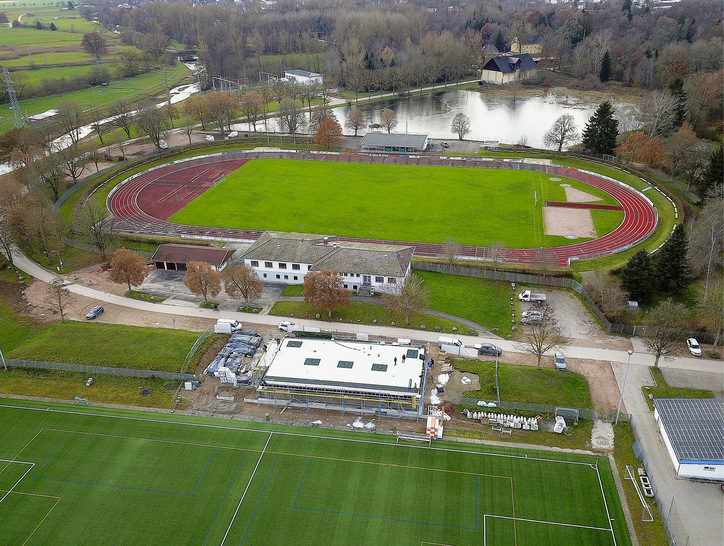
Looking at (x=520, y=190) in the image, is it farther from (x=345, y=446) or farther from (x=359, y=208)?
(x=345, y=446)

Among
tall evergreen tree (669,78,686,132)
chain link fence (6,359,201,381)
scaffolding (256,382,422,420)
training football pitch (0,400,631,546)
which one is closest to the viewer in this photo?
training football pitch (0,400,631,546)

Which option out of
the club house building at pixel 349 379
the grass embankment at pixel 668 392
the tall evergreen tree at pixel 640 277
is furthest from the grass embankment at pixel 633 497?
the tall evergreen tree at pixel 640 277

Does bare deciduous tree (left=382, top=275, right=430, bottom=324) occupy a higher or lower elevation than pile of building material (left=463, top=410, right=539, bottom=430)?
higher

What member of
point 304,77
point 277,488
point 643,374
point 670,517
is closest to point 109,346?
point 277,488

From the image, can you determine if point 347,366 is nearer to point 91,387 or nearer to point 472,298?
point 472,298

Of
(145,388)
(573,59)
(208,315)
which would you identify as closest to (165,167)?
(208,315)

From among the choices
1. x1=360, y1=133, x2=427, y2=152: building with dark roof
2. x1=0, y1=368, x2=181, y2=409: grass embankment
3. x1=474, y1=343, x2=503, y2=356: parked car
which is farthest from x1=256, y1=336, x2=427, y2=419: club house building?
x1=360, y1=133, x2=427, y2=152: building with dark roof

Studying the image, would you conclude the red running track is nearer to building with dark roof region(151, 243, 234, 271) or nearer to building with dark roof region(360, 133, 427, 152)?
building with dark roof region(360, 133, 427, 152)
